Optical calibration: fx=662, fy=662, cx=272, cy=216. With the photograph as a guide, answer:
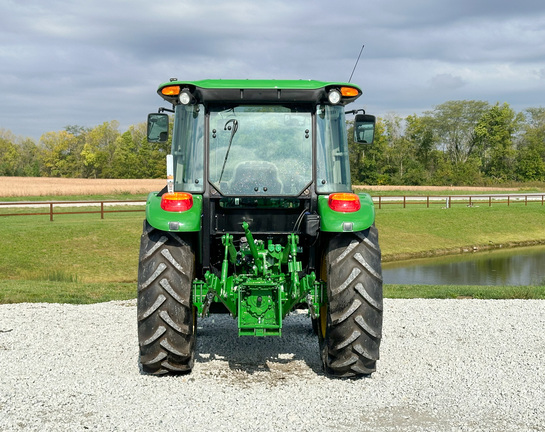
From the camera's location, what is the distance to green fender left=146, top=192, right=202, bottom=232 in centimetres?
590

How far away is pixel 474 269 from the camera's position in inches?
886

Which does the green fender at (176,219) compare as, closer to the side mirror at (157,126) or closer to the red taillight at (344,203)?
the side mirror at (157,126)

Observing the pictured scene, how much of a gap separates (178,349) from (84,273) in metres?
14.1

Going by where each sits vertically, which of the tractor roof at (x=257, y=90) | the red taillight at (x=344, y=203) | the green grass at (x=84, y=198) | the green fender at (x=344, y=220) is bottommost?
the green grass at (x=84, y=198)

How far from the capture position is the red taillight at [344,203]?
5.96 meters

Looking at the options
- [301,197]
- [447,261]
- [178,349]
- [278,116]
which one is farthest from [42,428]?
[447,261]

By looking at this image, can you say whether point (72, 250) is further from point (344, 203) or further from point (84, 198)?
point (84, 198)

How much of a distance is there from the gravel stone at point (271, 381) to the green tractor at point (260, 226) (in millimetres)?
454

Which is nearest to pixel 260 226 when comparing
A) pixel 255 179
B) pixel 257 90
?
pixel 255 179

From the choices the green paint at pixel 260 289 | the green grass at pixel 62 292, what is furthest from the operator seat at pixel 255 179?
the green grass at pixel 62 292

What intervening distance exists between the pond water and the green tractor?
13.3 m

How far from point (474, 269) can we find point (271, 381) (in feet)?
58.0

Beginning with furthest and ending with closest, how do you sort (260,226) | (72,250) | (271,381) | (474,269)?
(474,269) < (72,250) < (260,226) < (271,381)

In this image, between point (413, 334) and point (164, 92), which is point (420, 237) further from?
point (164, 92)
